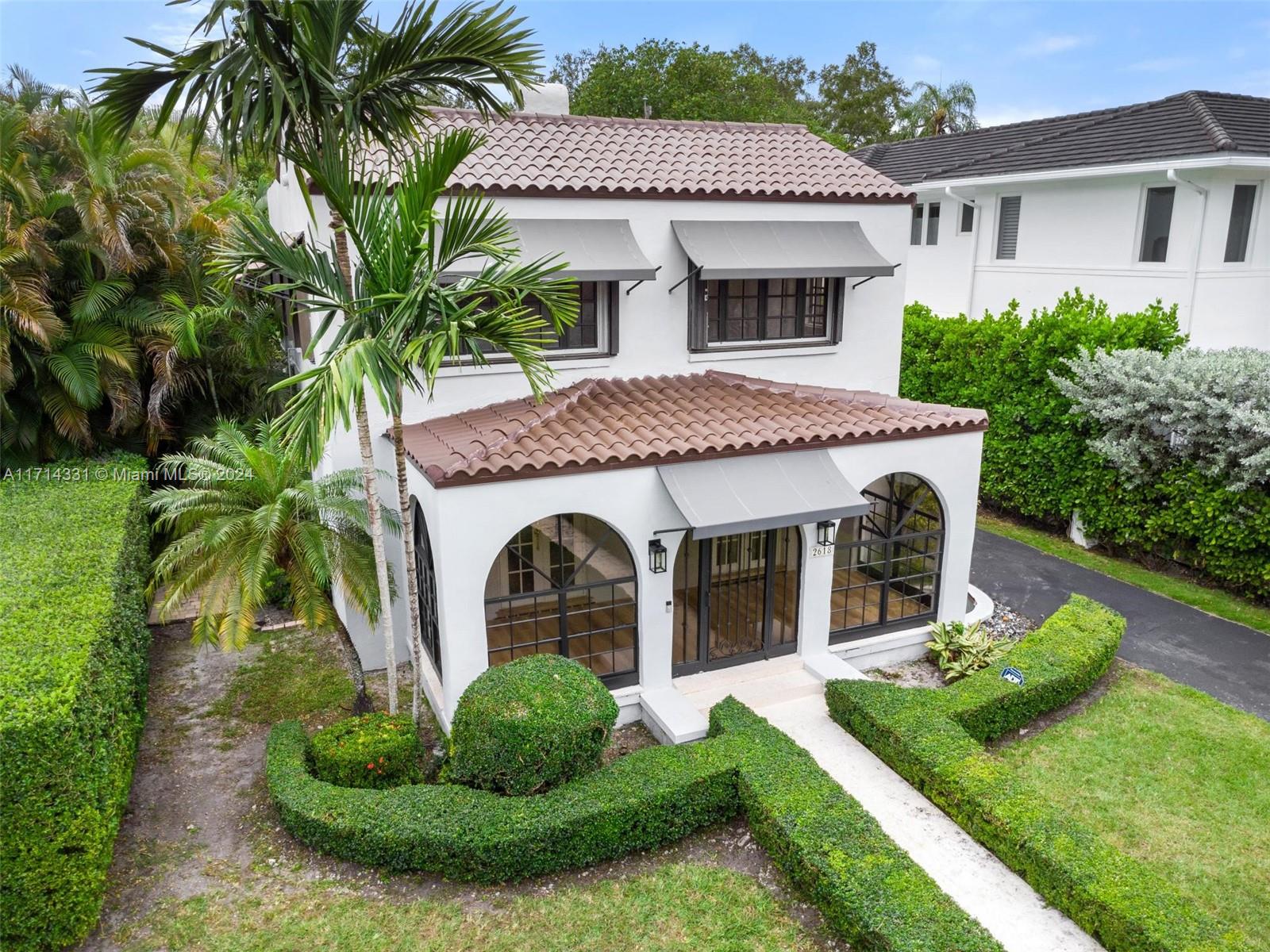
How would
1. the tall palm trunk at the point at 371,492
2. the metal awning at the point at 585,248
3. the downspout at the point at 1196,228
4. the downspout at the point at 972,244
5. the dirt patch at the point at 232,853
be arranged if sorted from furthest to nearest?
the downspout at the point at 972,244 → the downspout at the point at 1196,228 → the metal awning at the point at 585,248 → the tall palm trunk at the point at 371,492 → the dirt patch at the point at 232,853

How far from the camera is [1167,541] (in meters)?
21.3

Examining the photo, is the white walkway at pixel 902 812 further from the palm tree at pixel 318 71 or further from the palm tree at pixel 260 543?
the palm tree at pixel 318 71

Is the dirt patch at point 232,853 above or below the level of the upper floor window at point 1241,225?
below

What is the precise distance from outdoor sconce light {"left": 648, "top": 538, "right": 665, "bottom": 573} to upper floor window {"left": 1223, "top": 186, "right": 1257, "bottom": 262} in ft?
67.2

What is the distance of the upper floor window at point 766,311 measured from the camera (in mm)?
17750

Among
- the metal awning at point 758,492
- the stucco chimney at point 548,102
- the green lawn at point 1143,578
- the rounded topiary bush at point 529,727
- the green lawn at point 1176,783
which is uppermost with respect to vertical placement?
the stucco chimney at point 548,102

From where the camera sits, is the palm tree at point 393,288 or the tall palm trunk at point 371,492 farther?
the tall palm trunk at point 371,492

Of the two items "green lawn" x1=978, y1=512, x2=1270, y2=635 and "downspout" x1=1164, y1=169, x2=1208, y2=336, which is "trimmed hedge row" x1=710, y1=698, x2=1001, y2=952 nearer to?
"green lawn" x1=978, y1=512, x2=1270, y2=635

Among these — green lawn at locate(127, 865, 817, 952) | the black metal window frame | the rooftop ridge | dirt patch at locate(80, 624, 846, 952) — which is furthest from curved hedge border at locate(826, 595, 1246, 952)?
the rooftop ridge

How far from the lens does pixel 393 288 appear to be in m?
11.4

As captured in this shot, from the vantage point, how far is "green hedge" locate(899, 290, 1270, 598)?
19.7 metres

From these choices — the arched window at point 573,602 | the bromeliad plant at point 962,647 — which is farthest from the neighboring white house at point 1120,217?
the arched window at point 573,602

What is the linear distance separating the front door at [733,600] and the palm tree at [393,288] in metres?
5.73

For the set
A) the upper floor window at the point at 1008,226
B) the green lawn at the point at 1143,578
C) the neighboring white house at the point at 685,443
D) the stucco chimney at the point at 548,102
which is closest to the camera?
the neighboring white house at the point at 685,443
